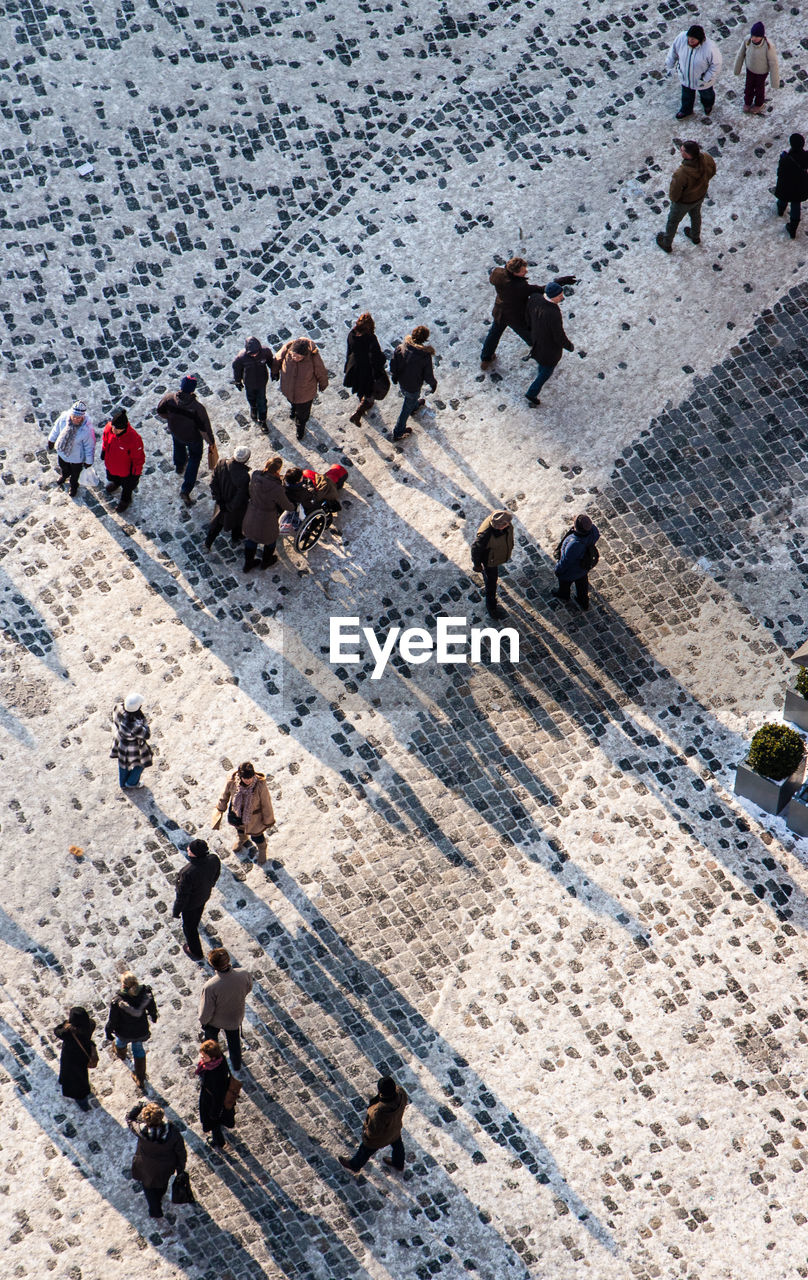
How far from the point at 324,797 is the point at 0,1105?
4.79 metres

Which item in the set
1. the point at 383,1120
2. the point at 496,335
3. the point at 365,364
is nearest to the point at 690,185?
the point at 496,335

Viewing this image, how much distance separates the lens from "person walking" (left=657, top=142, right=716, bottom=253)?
2402 centimetres

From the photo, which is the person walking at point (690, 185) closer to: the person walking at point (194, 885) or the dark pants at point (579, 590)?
the dark pants at point (579, 590)

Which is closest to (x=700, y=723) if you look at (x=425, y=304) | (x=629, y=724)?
(x=629, y=724)

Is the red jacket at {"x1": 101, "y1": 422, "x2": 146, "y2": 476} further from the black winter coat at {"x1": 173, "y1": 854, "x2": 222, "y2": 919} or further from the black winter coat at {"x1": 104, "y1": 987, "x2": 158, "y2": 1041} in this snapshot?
the black winter coat at {"x1": 104, "y1": 987, "x2": 158, "y2": 1041}

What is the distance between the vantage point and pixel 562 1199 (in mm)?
19281

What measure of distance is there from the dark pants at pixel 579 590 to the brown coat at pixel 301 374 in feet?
12.4

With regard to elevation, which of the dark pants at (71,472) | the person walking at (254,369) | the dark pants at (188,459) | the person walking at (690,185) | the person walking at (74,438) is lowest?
the dark pants at (71,472)

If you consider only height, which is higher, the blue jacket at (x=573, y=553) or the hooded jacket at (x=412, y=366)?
the hooded jacket at (x=412, y=366)

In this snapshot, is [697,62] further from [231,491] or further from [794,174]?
[231,491]

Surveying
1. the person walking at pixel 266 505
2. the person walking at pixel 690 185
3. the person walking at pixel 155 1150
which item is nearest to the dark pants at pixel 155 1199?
the person walking at pixel 155 1150

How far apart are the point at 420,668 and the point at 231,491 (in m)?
3.02

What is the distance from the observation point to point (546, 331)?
76.0 ft

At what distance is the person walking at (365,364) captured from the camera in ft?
Answer: 75.1
